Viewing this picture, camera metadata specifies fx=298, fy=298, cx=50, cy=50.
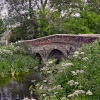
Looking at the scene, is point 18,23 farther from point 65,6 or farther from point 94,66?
point 94,66

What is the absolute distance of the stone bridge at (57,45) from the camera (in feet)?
58.6

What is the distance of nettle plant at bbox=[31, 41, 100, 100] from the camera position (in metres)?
7.60

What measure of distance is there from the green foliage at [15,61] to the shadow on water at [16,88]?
102cm

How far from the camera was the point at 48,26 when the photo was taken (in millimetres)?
25062

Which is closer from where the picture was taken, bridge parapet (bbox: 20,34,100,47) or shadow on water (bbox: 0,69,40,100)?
shadow on water (bbox: 0,69,40,100)

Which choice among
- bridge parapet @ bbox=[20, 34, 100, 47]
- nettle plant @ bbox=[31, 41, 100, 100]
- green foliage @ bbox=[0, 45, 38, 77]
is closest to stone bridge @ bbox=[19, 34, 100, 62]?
bridge parapet @ bbox=[20, 34, 100, 47]

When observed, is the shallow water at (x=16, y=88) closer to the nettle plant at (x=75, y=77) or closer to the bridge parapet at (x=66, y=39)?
the bridge parapet at (x=66, y=39)

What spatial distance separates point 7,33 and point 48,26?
6.56 m

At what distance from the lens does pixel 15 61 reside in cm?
1991

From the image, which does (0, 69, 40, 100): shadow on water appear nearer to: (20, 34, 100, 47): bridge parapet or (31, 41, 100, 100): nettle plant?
(20, 34, 100, 47): bridge parapet

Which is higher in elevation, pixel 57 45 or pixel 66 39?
pixel 66 39

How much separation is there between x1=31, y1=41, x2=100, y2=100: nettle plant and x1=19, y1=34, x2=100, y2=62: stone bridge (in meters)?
7.86

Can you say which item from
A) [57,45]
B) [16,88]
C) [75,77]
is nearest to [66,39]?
[57,45]

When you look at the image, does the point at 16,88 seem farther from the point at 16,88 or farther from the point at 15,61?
the point at 15,61
